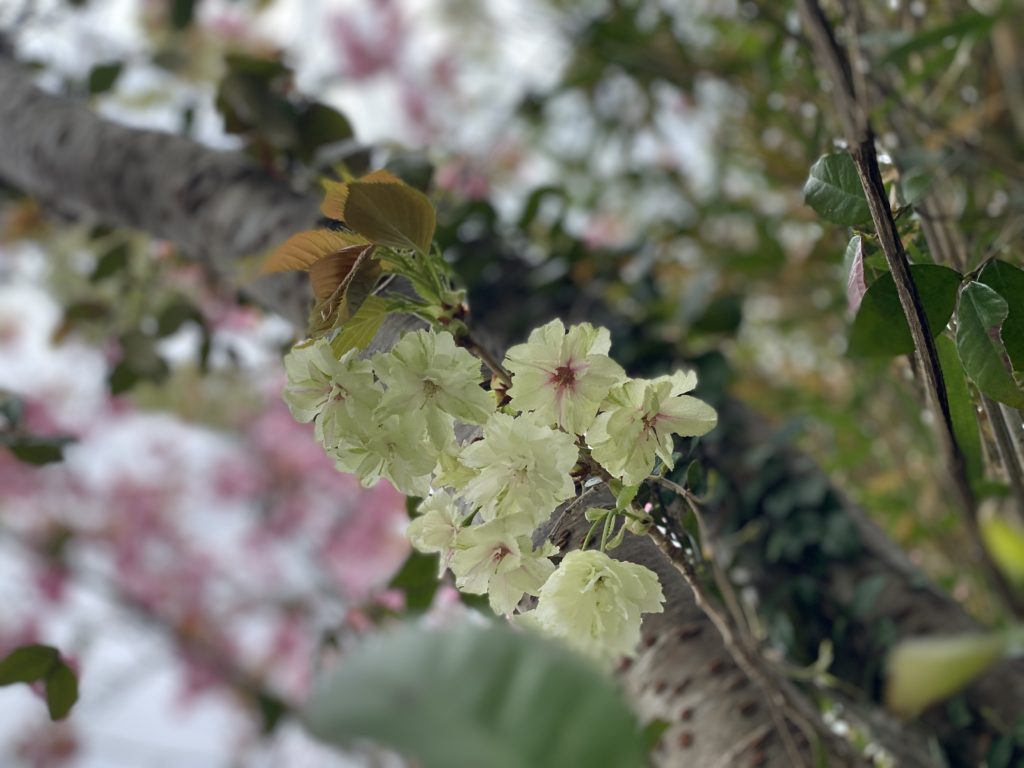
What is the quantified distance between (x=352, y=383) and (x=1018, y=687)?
63 cm

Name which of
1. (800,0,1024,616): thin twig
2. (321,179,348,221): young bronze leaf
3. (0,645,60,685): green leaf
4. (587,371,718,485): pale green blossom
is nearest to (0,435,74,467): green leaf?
(0,645,60,685): green leaf

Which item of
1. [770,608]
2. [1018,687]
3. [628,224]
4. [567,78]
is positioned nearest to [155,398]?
[628,224]

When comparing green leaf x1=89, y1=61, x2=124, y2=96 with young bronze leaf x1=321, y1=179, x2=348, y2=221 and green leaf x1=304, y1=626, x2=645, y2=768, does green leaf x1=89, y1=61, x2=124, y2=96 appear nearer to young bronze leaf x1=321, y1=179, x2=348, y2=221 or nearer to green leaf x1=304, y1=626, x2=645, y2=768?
young bronze leaf x1=321, y1=179, x2=348, y2=221

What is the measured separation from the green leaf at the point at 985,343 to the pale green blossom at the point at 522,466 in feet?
0.53

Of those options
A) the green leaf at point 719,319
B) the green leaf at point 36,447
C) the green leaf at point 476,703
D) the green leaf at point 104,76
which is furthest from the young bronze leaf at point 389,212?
the green leaf at point 104,76

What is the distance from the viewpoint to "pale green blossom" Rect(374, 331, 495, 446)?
34cm

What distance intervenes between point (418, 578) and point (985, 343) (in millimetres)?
390

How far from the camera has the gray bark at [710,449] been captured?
1.93 feet

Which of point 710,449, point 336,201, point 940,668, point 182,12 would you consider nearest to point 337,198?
point 336,201

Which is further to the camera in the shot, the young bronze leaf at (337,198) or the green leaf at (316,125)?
the green leaf at (316,125)

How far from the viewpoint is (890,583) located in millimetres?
769

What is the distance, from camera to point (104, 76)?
44.9 inches

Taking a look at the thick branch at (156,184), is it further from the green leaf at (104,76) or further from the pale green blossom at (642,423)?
the pale green blossom at (642,423)

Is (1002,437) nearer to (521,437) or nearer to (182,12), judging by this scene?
(521,437)
